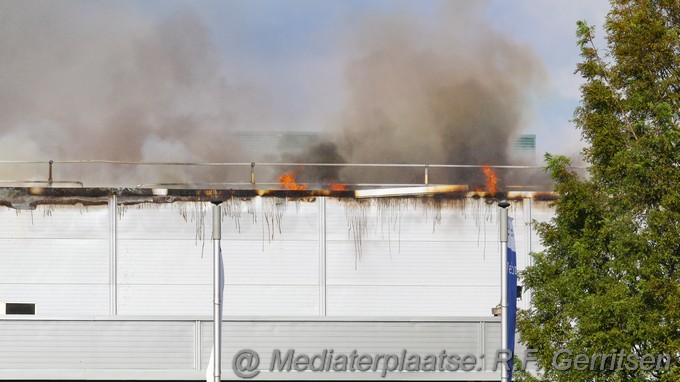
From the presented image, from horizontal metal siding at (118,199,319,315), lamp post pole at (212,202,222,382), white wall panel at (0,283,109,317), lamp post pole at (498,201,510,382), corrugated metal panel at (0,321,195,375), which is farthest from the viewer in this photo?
horizontal metal siding at (118,199,319,315)

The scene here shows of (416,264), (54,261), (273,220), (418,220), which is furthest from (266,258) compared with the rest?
(54,261)

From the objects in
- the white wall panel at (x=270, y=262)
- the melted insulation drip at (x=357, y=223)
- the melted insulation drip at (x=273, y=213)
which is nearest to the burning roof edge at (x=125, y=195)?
the melted insulation drip at (x=273, y=213)

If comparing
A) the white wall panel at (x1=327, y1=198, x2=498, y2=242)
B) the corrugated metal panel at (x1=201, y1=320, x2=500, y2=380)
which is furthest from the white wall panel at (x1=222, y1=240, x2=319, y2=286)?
the corrugated metal panel at (x1=201, y1=320, x2=500, y2=380)

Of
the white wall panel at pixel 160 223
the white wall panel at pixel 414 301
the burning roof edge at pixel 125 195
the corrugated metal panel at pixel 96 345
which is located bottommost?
the corrugated metal panel at pixel 96 345

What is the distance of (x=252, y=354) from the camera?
2111 centimetres

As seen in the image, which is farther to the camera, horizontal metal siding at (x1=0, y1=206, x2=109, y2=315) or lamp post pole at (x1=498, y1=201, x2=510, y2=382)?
horizontal metal siding at (x1=0, y1=206, x2=109, y2=315)

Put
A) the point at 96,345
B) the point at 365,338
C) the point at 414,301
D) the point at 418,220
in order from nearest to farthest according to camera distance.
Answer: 1. the point at 96,345
2. the point at 365,338
3. the point at 414,301
4. the point at 418,220

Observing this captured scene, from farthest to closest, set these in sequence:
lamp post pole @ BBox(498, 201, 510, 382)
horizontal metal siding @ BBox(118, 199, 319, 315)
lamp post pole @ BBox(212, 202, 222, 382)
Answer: horizontal metal siding @ BBox(118, 199, 319, 315)
lamp post pole @ BBox(212, 202, 222, 382)
lamp post pole @ BBox(498, 201, 510, 382)

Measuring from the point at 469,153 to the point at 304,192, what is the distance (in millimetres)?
13778

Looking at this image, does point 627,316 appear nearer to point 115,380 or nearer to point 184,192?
point 115,380

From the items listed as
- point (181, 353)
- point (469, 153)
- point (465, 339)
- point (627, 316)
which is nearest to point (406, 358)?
point (465, 339)

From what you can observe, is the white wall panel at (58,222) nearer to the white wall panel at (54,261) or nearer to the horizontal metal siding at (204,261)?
the white wall panel at (54,261)

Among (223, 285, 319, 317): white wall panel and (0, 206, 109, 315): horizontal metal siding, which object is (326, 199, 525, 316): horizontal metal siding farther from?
(0, 206, 109, 315): horizontal metal siding

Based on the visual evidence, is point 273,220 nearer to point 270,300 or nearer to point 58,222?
point 270,300
